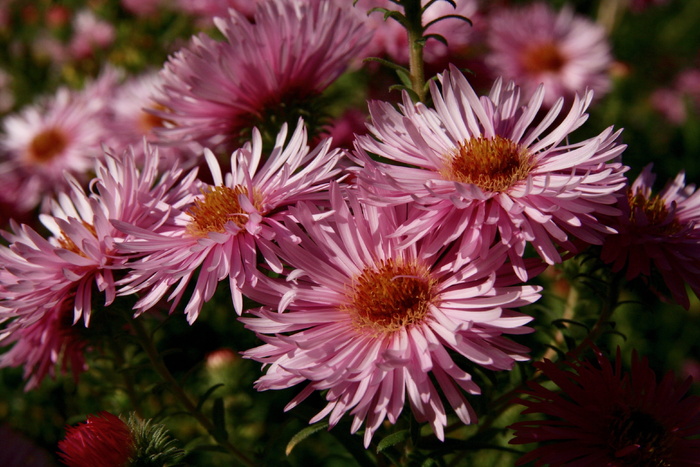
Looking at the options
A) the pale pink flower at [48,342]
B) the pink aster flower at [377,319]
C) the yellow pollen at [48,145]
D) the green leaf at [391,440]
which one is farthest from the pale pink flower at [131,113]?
the green leaf at [391,440]

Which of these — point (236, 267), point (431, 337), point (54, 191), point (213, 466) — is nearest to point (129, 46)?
point (54, 191)

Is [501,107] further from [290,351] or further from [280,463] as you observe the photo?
[280,463]

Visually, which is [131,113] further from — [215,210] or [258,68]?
[215,210]

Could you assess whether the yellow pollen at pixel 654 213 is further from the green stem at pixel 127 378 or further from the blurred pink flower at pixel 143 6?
the blurred pink flower at pixel 143 6

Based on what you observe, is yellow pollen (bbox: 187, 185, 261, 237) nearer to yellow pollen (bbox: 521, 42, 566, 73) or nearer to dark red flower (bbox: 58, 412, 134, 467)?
dark red flower (bbox: 58, 412, 134, 467)

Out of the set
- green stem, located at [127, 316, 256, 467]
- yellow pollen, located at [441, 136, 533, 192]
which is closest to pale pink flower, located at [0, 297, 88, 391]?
green stem, located at [127, 316, 256, 467]

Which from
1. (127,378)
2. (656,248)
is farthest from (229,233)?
(656,248)
